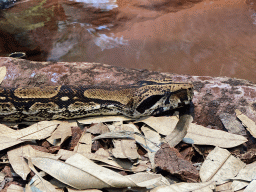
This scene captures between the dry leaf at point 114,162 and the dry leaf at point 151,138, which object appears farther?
the dry leaf at point 151,138

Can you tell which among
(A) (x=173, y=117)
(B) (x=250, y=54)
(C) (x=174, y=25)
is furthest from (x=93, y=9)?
(A) (x=173, y=117)

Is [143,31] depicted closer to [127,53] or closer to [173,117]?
[127,53]

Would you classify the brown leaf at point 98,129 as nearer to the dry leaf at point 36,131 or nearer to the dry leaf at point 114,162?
the dry leaf at point 114,162

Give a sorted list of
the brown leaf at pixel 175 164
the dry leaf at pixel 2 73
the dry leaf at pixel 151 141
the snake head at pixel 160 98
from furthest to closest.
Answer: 1. the dry leaf at pixel 2 73
2. the snake head at pixel 160 98
3. the dry leaf at pixel 151 141
4. the brown leaf at pixel 175 164

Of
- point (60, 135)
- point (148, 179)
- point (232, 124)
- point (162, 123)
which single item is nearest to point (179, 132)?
point (162, 123)

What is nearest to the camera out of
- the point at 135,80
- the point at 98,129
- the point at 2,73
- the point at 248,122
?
the point at 248,122

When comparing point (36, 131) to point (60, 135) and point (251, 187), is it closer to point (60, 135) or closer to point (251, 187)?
point (60, 135)

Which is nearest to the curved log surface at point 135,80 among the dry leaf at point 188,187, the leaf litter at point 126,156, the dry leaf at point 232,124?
the dry leaf at point 232,124
